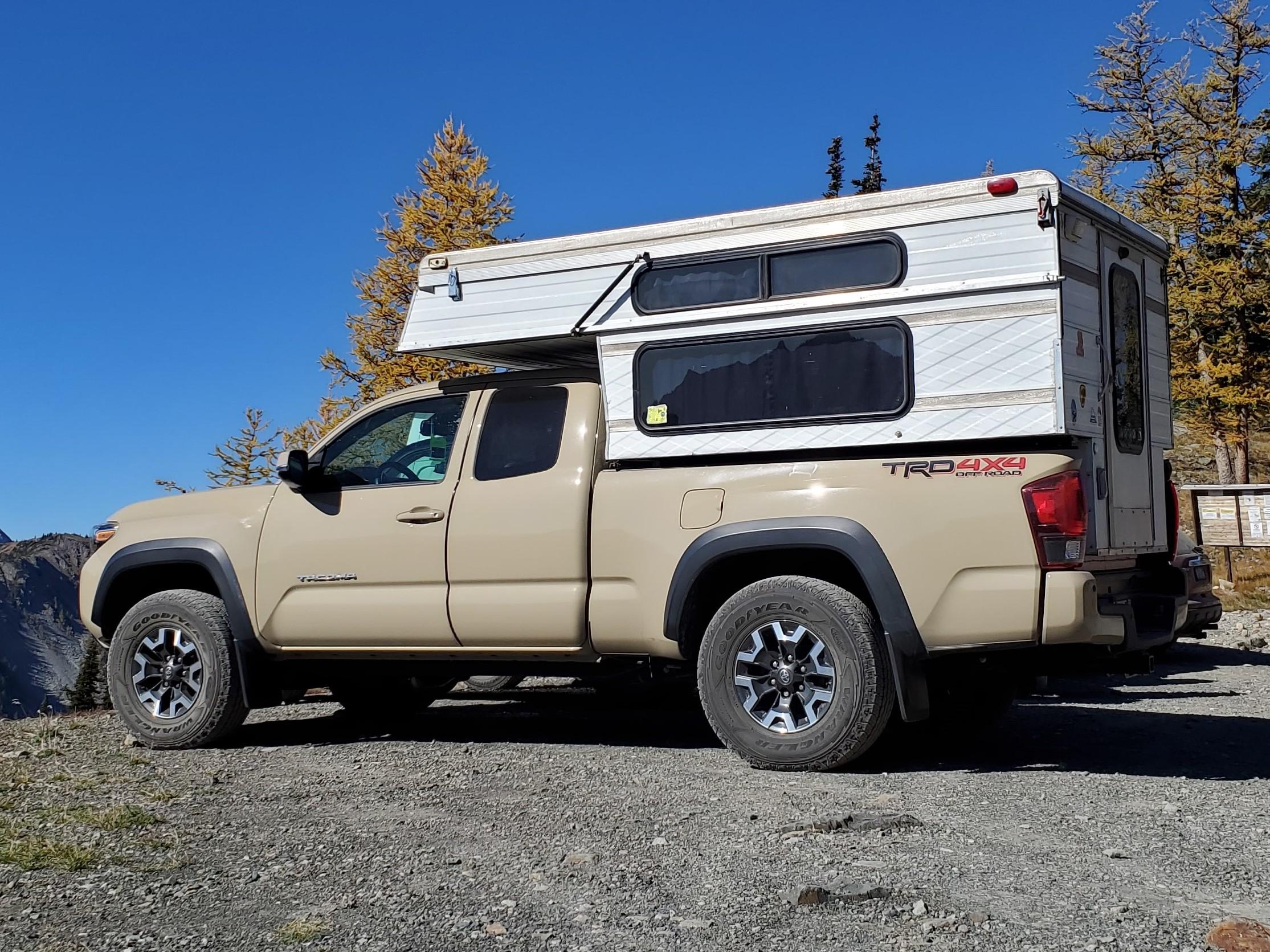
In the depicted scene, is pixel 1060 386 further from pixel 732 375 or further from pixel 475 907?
pixel 475 907

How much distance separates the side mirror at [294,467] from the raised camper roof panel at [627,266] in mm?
863

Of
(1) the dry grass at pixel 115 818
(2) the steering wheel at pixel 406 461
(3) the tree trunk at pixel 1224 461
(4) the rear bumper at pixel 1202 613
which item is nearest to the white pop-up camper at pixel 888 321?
(2) the steering wheel at pixel 406 461

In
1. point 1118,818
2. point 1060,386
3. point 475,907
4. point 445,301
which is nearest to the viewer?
point 475,907

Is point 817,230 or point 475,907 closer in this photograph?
Result: point 475,907

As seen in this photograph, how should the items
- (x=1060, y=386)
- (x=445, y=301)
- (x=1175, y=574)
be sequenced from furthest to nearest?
(x=445, y=301)
(x=1175, y=574)
(x=1060, y=386)

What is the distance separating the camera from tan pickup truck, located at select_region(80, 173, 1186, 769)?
19.8 feet

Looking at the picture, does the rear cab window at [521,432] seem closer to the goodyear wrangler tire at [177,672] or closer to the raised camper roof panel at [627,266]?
the raised camper roof panel at [627,266]

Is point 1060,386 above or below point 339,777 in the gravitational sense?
above

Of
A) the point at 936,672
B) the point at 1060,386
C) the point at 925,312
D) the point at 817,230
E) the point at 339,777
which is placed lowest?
the point at 339,777

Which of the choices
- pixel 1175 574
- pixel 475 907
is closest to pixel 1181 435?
pixel 1175 574

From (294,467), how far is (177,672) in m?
1.49

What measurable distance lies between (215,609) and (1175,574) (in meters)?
5.43

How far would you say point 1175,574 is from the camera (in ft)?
23.0

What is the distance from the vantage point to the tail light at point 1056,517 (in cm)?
584
